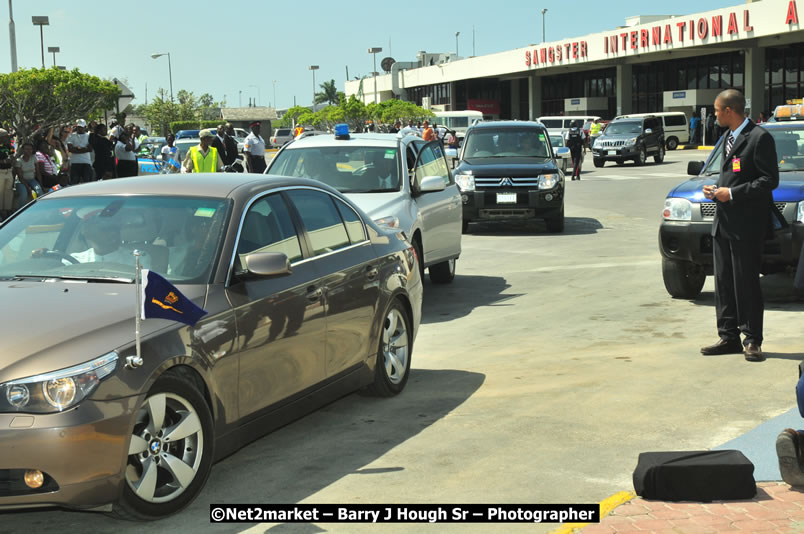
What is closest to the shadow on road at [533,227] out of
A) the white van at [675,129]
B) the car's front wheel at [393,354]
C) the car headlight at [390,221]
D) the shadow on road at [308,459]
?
the car headlight at [390,221]

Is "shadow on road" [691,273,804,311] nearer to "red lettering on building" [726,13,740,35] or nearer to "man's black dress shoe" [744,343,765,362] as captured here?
Result: "man's black dress shoe" [744,343,765,362]

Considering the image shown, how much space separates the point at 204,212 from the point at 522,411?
7.85 ft

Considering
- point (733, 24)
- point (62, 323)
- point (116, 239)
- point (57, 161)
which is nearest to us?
point (62, 323)

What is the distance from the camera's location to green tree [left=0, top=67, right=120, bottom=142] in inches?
1839

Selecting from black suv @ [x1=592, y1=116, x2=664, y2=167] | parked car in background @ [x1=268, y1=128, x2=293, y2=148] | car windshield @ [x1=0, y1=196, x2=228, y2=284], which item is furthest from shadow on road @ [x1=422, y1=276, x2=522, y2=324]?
parked car in background @ [x1=268, y1=128, x2=293, y2=148]

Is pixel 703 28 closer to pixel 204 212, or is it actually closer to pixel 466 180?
pixel 466 180

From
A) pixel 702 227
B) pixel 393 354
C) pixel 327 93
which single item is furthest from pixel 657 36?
pixel 327 93

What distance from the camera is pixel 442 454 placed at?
19.7ft

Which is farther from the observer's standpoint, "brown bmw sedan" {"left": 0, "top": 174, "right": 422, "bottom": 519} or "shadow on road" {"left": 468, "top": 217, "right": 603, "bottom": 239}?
"shadow on road" {"left": 468, "top": 217, "right": 603, "bottom": 239}

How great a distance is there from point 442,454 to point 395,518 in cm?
105

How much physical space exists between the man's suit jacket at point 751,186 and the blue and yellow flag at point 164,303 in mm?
4523

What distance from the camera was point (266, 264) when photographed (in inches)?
225

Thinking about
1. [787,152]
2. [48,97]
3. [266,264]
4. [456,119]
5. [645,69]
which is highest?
[645,69]

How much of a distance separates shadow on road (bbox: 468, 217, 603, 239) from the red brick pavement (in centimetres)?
1373
